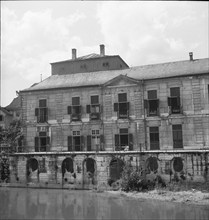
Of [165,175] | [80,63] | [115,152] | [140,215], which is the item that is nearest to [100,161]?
[115,152]

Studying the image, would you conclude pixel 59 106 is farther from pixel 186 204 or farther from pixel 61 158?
pixel 186 204

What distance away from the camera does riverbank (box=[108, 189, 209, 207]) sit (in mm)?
19375

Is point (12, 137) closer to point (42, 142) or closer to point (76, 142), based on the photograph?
point (42, 142)

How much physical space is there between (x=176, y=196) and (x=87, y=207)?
593cm

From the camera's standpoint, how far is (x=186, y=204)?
744 inches

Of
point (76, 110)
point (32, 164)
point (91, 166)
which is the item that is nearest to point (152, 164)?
point (91, 166)

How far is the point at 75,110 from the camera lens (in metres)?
27.8

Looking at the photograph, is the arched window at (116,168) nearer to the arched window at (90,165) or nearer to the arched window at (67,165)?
the arched window at (90,165)

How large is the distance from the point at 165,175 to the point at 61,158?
8716mm

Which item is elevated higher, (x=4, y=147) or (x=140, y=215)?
(x=4, y=147)

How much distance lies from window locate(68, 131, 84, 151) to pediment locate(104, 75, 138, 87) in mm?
5155

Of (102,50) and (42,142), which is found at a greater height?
(102,50)

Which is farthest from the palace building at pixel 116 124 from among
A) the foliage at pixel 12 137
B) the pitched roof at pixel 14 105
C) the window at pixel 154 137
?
the pitched roof at pixel 14 105

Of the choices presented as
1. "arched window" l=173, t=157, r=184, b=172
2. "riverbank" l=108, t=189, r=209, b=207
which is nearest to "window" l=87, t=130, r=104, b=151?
"riverbank" l=108, t=189, r=209, b=207
